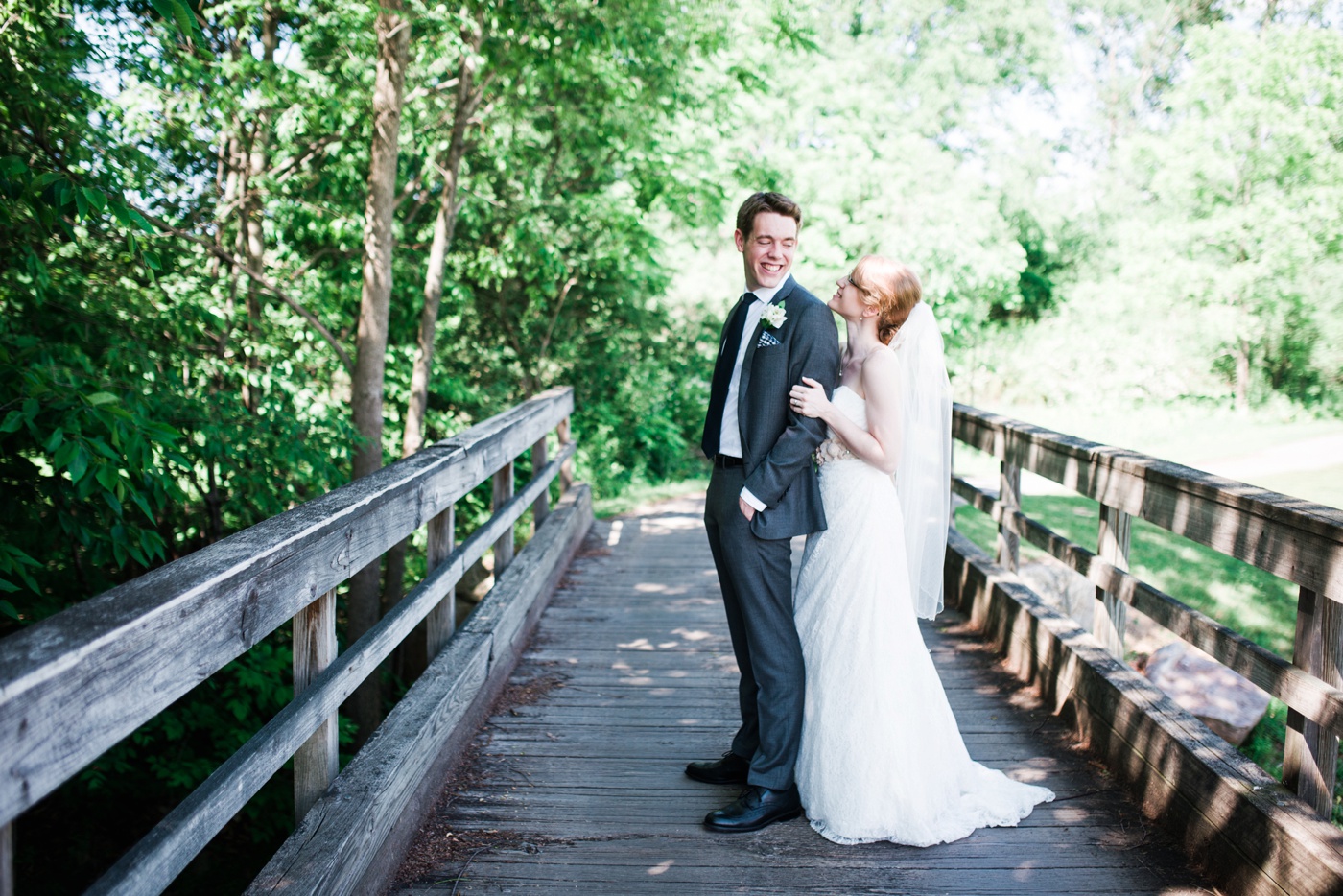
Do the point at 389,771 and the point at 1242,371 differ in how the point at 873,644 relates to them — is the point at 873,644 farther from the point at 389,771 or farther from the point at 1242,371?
the point at 1242,371

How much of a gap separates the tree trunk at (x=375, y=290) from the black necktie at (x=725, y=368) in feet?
13.0

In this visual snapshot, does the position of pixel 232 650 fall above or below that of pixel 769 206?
below

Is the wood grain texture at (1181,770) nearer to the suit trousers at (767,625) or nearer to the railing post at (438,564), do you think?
the suit trousers at (767,625)

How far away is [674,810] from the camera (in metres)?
3.09

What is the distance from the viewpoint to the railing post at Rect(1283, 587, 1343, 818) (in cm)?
242

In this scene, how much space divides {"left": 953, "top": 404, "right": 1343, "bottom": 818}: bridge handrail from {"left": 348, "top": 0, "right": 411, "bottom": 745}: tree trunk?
457 cm

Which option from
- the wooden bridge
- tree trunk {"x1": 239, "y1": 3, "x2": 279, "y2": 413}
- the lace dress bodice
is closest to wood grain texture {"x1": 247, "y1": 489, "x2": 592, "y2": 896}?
the wooden bridge

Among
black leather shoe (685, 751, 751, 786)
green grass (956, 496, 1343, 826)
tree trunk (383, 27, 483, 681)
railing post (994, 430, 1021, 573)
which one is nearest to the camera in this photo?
black leather shoe (685, 751, 751, 786)

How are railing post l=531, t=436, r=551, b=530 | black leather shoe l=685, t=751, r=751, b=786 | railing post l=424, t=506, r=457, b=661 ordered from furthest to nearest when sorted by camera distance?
railing post l=531, t=436, r=551, b=530 → railing post l=424, t=506, r=457, b=661 → black leather shoe l=685, t=751, r=751, b=786

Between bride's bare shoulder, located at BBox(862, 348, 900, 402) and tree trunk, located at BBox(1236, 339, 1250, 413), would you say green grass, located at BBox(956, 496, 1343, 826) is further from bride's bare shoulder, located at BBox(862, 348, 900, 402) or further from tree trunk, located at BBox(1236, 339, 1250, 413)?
tree trunk, located at BBox(1236, 339, 1250, 413)

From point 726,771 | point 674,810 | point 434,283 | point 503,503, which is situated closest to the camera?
point 674,810

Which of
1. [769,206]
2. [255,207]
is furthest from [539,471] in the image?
[255,207]

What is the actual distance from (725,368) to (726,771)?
54.1 inches

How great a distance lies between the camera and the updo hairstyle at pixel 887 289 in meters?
3.03
